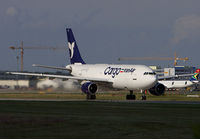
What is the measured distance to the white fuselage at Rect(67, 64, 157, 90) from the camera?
5441 centimetres

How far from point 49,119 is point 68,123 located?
222cm

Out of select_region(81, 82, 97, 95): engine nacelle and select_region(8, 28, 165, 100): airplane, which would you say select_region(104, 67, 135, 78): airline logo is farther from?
select_region(81, 82, 97, 95): engine nacelle

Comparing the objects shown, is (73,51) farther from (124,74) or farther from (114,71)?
(124,74)

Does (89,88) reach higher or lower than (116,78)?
lower

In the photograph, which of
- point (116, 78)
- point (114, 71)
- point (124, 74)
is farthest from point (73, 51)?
point (124, 74)

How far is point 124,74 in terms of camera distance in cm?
5666

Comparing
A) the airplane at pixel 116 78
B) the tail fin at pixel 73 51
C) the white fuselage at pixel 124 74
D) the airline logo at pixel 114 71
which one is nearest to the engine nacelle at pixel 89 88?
the airplane at pixel 116 78

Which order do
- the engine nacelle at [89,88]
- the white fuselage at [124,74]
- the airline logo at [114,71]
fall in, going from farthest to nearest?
the airline logo at [114,71] < the engine nacelle at [89,88] < the white fuselage at [124,74]

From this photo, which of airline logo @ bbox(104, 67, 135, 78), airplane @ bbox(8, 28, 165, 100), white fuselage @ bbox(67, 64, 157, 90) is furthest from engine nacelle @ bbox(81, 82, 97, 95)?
airline logo @ bbox(104, 67, 135, 78)

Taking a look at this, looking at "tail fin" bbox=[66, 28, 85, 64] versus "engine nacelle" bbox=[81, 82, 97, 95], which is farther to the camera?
"tail fin" bbox=[66, 28, 85, 64]

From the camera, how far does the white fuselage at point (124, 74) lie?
2142 inches

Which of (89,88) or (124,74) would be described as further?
(124,74)

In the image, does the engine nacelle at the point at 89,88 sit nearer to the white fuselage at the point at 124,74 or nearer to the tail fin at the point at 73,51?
the white fuselage at the point at 124,74

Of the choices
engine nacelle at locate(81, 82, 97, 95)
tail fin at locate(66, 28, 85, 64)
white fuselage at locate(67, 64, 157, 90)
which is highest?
tail fin at locate(66, 28, 85, 64)
